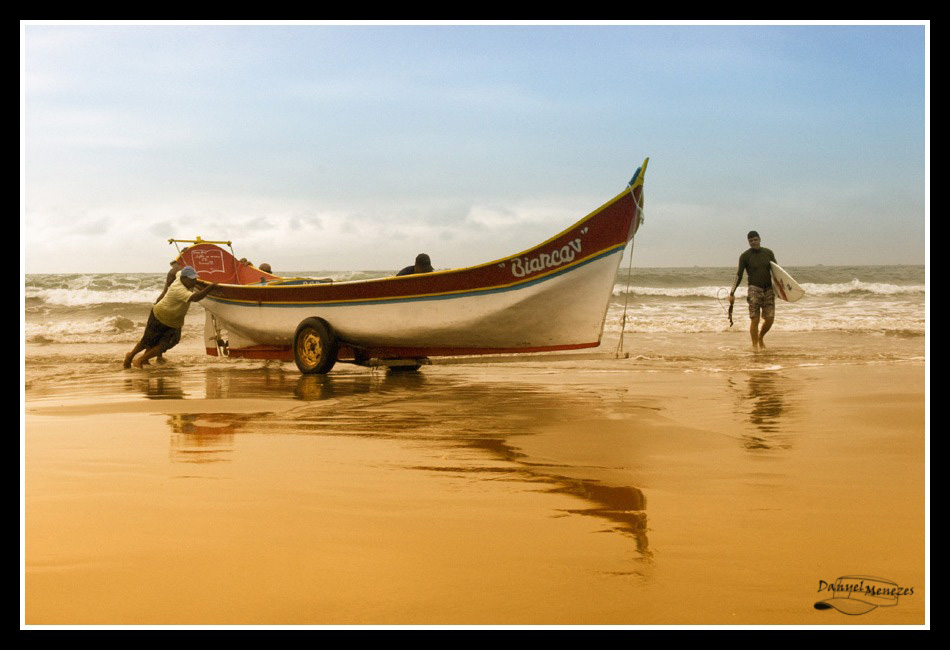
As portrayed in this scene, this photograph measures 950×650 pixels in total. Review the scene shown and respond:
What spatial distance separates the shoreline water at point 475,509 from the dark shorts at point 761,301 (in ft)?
14.2

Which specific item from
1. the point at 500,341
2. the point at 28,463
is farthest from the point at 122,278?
the point at 28,463

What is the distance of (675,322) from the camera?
19156mm

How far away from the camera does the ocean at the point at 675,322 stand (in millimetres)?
12367

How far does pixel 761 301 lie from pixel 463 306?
5019mm

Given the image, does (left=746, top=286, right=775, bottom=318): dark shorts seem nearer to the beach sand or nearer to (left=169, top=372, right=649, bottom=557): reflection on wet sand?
(left=169, top=372, right=649, bottom=557): reflection on wet sand

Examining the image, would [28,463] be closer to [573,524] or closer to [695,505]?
[573,524]

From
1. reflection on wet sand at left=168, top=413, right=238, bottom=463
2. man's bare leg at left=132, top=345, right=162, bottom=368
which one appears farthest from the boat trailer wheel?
reflection on wet sand at left=168, top=413, right=238, bottom=463

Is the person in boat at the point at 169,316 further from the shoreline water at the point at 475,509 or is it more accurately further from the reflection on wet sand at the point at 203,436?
the reflection on wet sand at the point at 203,436

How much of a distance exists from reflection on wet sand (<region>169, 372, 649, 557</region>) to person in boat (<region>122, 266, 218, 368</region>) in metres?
1.28

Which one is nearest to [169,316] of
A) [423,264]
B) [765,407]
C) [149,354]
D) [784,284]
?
[149,354]

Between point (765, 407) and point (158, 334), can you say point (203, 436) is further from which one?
point (158, 334)

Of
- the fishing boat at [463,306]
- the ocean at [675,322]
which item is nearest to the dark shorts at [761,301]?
the ocean at [675,322]

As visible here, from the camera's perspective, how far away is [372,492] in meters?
4.25

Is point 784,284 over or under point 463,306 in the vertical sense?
over
